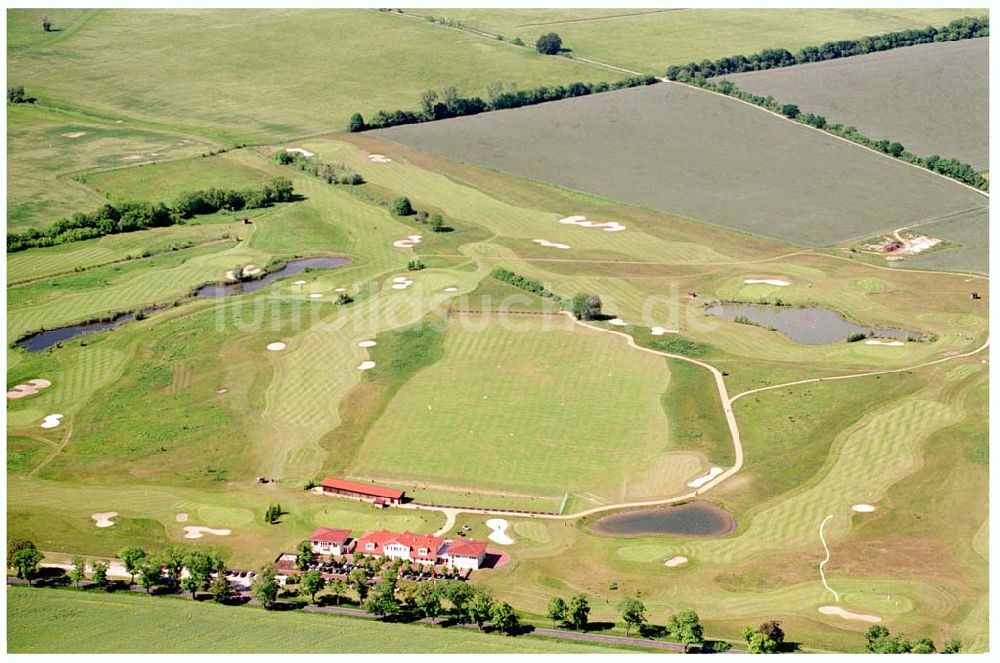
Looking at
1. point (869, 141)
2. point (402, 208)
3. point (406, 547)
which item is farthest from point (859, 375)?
point (869, 141)

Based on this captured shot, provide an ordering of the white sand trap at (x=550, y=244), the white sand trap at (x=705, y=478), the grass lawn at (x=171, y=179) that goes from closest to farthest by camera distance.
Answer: the white sand trap at (x=705, y=478)
the white sand trap at (x=550, y=244)
the grass lawn at (x=171, y=179)

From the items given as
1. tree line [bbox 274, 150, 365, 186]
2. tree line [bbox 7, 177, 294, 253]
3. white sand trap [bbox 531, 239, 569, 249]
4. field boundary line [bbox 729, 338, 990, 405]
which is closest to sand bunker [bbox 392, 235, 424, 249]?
white sand trap [bbox 531, 239, 569, 249]

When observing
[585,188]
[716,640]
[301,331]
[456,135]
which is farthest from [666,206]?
[716,640]

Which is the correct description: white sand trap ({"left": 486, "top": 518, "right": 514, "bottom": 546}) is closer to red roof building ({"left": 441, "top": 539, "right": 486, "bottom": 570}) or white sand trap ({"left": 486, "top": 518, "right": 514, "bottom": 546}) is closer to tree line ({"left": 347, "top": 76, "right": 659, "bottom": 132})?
red roof building ({"left": 441, "top": 539, "right": 486, "bottom": 570})

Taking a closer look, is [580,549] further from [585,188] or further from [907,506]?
[585,188]

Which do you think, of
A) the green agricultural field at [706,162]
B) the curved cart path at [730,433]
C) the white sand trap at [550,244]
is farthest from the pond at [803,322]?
the white sand trap at [550,244]

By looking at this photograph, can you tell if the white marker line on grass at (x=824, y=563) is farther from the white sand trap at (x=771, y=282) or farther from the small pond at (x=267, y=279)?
the small pond at (x=267, y=279)

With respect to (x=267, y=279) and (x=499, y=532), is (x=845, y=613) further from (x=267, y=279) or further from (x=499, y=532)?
(x=267, y=279)
